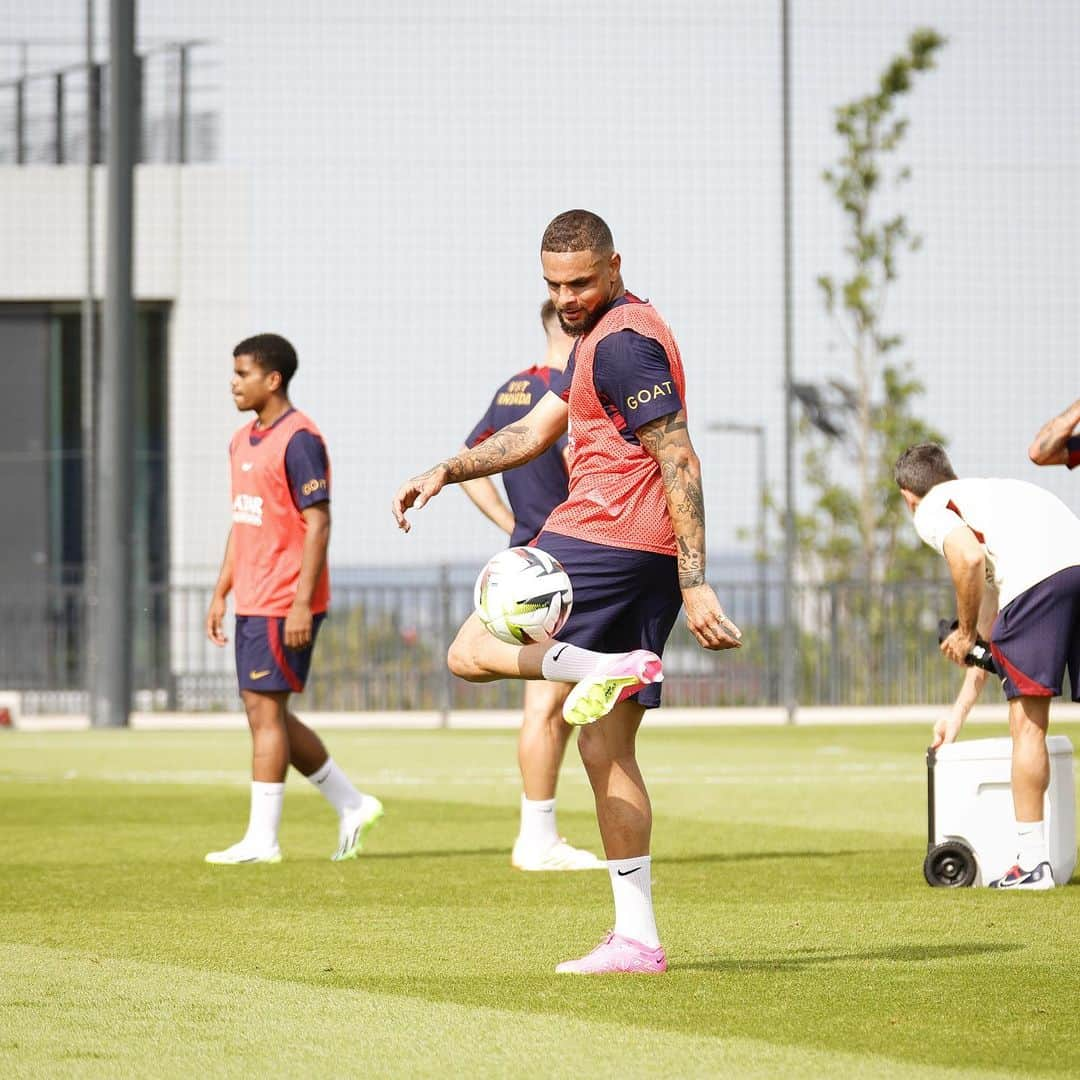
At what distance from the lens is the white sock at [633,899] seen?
5.48 m

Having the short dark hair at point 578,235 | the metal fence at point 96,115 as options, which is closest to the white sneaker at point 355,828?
the short dark hair at point 578,235

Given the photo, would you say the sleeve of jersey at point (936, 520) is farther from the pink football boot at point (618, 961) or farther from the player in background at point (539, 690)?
A: the pink football boot at point (618, 961)

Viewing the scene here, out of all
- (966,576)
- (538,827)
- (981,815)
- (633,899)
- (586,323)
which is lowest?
(538,827)

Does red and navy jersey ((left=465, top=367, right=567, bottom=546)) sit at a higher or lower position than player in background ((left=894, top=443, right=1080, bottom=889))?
higher

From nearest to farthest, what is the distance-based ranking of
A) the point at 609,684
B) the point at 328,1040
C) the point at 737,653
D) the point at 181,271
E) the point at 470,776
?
the point at 328,1040, the point at 609,684, the point at 470,776, the point at 737,653, the point at 181,271

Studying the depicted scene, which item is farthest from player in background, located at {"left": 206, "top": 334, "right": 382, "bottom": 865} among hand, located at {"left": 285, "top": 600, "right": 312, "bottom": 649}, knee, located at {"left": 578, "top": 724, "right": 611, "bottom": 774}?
knee, located at {"left": 578, "top": 724, "right": 611, "bottom": 774}

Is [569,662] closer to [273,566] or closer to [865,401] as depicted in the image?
[273,566]

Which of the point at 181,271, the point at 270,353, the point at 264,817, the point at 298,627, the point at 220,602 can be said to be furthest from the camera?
the point at 181,271

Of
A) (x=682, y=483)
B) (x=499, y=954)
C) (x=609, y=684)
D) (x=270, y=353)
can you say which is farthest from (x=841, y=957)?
(x=270, y=353)

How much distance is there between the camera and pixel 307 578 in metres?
8.55

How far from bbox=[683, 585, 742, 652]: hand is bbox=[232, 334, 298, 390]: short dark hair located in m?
3.92

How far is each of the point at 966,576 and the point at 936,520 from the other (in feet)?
0.79

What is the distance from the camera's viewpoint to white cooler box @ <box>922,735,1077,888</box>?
7.56 metres

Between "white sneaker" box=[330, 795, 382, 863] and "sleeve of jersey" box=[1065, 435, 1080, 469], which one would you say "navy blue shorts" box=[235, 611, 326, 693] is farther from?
"sleeve of jersey" box=[1065, 435, 1080, 469]
